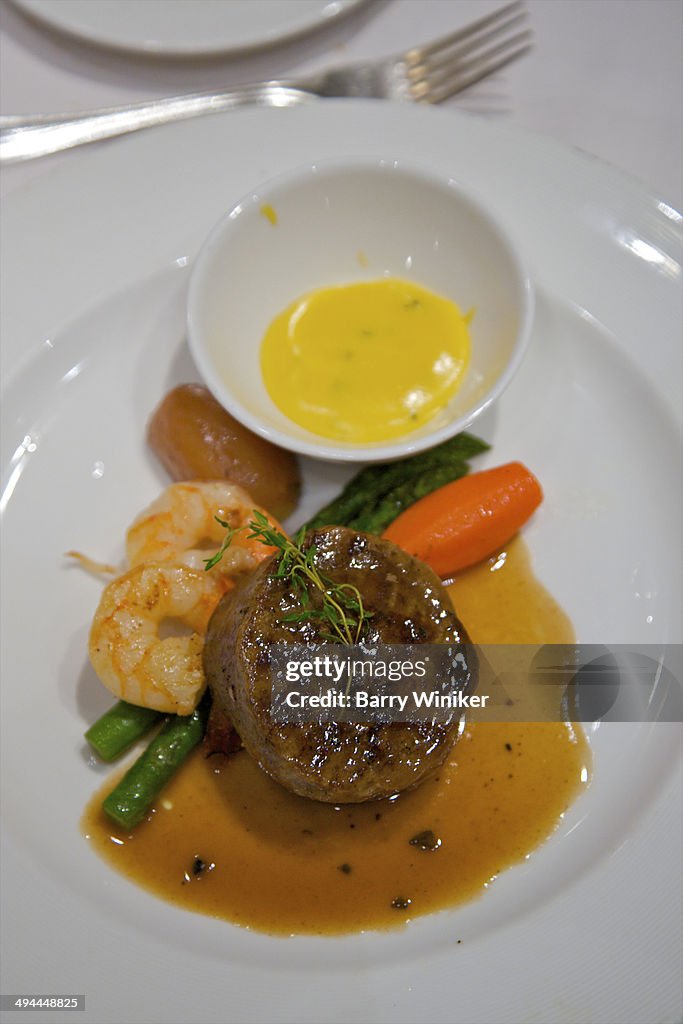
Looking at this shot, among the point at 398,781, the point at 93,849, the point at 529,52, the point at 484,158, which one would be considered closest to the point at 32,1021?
the point at 93,849

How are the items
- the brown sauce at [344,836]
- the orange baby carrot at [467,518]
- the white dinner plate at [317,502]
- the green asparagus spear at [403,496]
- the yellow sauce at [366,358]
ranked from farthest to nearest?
1. the yellow sauce at [366,358]
2. the green asparagus spear at [403,496]
3. the orange baby carrot at [467,518]
4. the brown sauce at [344,836]
5. the white dinner plate at [317,502]

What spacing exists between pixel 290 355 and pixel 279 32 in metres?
1.94

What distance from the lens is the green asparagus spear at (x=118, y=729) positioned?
342 centimetres

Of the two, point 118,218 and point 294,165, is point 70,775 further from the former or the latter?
point 294,165

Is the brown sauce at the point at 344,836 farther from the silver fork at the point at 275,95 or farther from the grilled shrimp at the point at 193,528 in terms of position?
the silver fork at the point at 275,95

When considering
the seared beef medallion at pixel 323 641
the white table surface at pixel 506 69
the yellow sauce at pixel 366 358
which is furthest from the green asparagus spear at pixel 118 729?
the white table surface at pixel 506 69

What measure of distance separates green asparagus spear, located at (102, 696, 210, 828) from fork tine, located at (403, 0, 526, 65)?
148 inches

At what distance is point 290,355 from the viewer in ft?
14.1

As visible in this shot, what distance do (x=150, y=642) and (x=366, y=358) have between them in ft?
6.02

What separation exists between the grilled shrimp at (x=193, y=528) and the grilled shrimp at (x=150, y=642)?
16 cm

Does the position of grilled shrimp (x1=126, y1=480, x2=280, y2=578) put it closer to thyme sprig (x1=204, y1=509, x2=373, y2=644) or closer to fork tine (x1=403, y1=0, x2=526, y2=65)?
thyme sprig (x1=204, y1=509, x2=373, y2=644)

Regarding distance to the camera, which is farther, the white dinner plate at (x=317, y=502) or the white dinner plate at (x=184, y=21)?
the white dinner plate at (x=184, y=21)

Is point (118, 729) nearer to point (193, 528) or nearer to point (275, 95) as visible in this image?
point (193, 528)

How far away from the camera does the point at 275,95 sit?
4.62 meters
